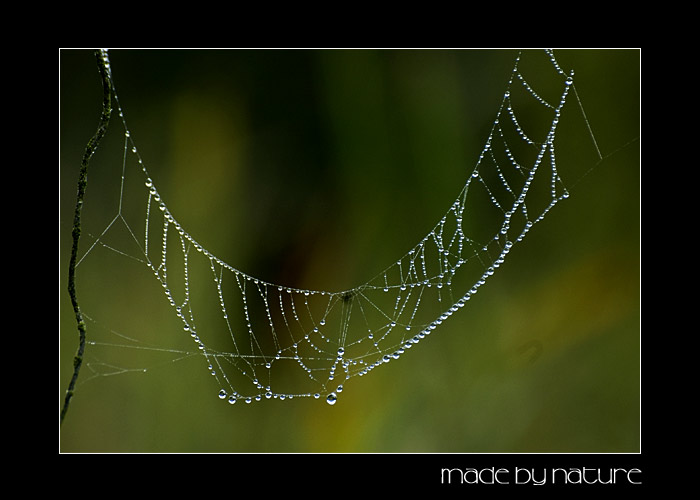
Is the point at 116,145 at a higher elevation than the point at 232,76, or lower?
lower

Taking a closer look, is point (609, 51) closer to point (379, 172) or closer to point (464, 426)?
point (379, 172)

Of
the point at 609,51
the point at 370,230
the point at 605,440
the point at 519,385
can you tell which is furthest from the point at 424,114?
the point at 605,440

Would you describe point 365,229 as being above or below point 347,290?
above

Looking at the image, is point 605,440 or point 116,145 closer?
point 116,145
